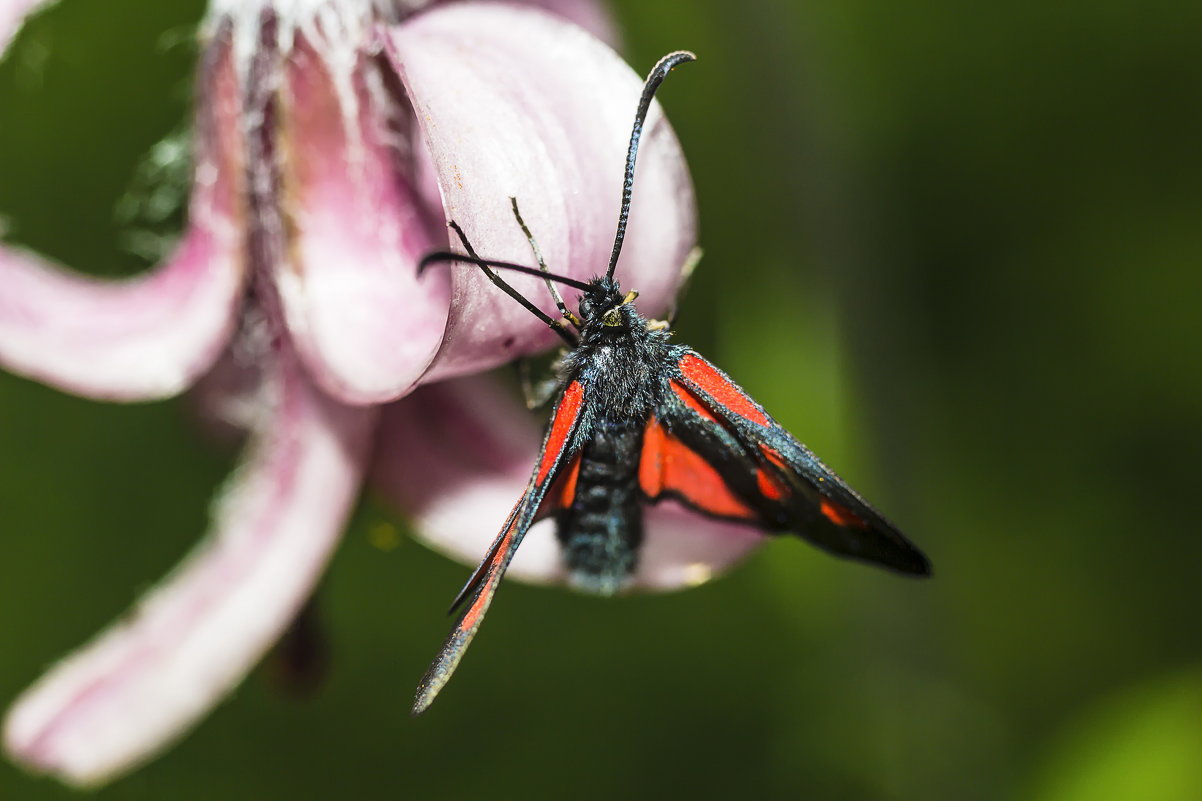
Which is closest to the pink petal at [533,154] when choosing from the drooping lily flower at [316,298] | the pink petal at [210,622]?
the drooping lily flower at [316,298]

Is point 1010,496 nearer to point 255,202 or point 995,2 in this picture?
point 995,2

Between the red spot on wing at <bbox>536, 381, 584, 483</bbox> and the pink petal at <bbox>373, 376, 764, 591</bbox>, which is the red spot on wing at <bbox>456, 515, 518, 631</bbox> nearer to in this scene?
the red spot on wing at <bbox>536, 381, 584, 483</bbox>

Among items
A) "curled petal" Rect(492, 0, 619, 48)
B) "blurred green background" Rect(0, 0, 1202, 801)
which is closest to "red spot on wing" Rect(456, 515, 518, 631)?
"curled petal" Rect(492, 0, 619, 48)

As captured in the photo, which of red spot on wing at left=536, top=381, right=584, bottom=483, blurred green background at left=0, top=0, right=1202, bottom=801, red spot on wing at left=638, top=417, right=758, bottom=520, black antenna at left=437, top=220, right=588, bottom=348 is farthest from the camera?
blurred green background at left=0, top=0, right=1202, bottom=801

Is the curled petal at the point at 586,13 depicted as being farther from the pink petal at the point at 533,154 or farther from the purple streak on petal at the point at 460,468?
the purple streak on petal at the point at 460,468

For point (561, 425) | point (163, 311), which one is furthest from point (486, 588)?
point (163, 311)

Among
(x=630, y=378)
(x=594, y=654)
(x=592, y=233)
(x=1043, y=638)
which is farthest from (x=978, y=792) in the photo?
(x=592, y=233)
